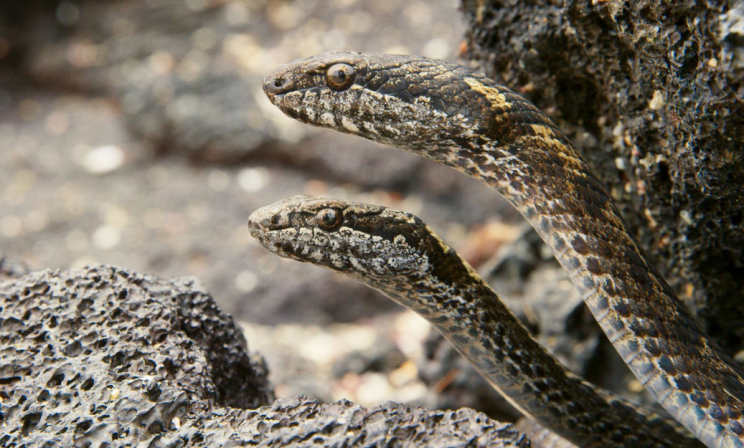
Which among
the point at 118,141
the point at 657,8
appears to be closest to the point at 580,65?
the point at 657,8

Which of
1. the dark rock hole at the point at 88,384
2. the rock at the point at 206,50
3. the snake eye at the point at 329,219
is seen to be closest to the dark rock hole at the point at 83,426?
the dark rock hole at the point at 88,384

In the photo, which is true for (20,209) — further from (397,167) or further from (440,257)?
(440,257)

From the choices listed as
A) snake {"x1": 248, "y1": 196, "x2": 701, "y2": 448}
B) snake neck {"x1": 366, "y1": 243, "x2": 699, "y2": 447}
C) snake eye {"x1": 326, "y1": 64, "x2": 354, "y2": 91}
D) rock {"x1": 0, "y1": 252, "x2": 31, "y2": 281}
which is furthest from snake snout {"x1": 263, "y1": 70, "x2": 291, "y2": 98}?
rock {"x1": 0, "y1": 252, "x2": 31, "y2": 281}

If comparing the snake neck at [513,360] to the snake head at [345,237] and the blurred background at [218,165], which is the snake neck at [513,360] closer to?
the snake head at [345,237]

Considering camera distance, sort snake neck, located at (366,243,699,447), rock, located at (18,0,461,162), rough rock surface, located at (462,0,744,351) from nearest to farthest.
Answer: rough rock surface, located at (462,0,744,351) < snake neck, located at (366,243,699,447) < rock, located at (18,0,461,162)

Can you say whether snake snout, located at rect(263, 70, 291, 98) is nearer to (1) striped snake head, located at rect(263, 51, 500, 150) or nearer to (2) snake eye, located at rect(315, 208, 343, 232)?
(1) striped snake head, located at rect(263, 51, 500, 150)

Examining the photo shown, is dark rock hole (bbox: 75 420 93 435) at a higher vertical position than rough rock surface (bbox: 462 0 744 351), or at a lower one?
lower

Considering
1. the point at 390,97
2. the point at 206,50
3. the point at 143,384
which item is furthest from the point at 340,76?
the point at 206,50
